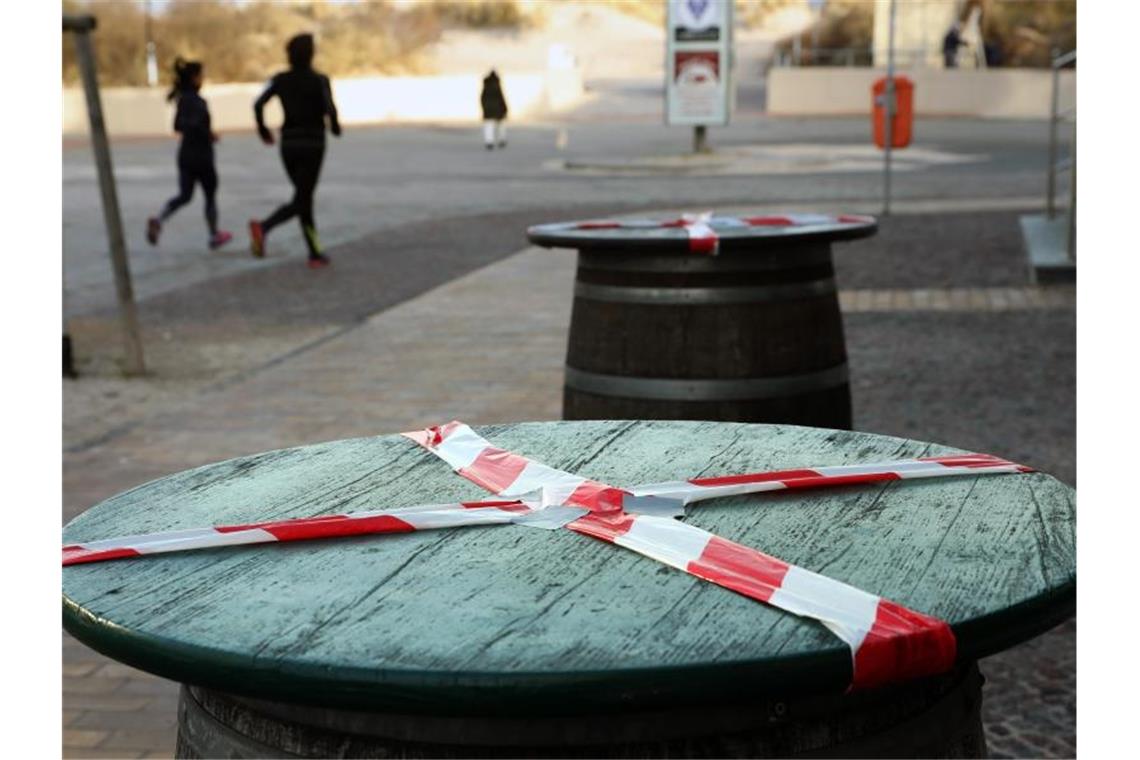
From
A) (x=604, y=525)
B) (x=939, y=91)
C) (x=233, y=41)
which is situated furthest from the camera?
(x=233, y=41)

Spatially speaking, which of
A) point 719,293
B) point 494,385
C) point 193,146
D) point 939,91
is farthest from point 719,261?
point 939,91

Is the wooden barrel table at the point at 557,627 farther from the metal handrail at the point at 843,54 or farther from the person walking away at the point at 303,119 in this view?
the metal handrail at the point at 843,54

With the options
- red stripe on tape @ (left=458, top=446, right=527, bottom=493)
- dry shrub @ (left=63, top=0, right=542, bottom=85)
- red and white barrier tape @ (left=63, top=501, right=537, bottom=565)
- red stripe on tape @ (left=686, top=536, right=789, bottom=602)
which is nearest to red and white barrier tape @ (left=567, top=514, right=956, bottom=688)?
red stripe on tape @ (left=686, top=536, right=789, bottom=602)

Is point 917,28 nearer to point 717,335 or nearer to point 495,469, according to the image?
point 717,335

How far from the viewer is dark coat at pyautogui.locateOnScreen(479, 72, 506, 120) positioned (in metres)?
27.9

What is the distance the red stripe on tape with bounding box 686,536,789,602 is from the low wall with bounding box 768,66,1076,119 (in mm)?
35148

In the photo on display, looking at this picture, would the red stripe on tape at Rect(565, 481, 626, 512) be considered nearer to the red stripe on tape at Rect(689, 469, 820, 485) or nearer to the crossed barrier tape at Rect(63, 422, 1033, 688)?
the crossed barrier tape at Rect(63, 422, 1033, 688)

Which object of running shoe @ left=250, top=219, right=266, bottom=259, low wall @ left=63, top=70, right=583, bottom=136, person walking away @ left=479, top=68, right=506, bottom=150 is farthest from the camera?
low wall @ left=63, top=70, right=583, bottom=136

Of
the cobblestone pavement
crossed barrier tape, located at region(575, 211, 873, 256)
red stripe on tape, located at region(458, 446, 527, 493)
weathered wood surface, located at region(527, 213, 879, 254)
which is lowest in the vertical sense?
the cobblestone pavement

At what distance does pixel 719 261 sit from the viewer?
13.3 ft

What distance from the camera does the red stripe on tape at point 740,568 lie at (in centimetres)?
169

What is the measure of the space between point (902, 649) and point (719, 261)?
255 cm

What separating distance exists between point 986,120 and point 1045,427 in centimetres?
2977
